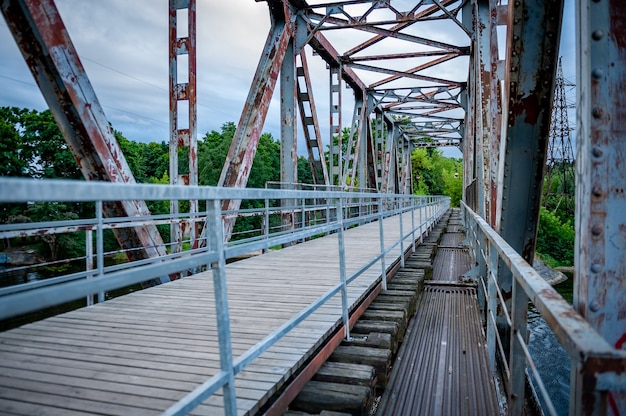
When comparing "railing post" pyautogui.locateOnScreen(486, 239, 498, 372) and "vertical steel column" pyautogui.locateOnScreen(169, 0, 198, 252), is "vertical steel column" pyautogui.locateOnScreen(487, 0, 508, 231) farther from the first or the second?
"vertical steel column" pyautogui.locateOnScreen(169, 0, 198, 252)

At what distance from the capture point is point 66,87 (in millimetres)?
3721

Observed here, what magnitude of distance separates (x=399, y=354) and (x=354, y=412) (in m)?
1.69

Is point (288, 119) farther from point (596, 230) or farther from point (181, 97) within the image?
point (596, 230)

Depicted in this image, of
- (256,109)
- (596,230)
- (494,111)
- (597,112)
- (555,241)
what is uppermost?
(256,109)

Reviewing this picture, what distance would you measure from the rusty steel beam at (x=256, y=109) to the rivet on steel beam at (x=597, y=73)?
5052 millimetres

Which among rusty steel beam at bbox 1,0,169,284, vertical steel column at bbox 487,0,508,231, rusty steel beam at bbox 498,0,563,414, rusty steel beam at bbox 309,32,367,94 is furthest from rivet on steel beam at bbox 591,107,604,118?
rusty steel beam at bbox 309,32,367,94

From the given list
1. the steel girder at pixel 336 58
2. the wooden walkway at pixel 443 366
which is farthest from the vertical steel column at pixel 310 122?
the wooden walkway at pixel 443 366

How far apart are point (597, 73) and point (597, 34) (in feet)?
0.41

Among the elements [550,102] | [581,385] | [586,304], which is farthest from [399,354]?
[581,385]

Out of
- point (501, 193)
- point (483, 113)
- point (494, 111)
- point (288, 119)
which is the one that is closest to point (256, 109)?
point (288, 119)

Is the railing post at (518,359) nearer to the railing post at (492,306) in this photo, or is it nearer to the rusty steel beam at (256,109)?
the railing post at (492,306)

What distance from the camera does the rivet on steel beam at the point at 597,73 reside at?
127cm

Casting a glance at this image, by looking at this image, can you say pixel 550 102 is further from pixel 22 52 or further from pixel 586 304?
pixel 22 52

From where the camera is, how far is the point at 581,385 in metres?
0.95
